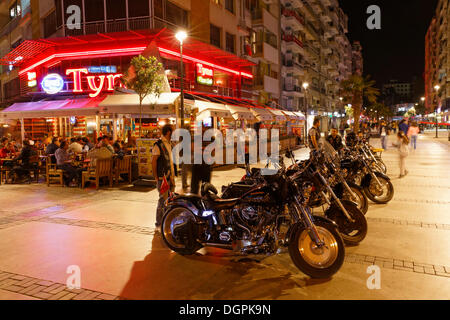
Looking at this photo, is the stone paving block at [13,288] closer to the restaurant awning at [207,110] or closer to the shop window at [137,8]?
the restaurant awning at [207,110]

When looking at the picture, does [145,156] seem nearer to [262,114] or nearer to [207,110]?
[207,110]

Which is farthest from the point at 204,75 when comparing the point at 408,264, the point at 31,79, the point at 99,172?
the point at 408,264

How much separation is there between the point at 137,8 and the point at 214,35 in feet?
22.9

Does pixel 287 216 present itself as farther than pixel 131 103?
No

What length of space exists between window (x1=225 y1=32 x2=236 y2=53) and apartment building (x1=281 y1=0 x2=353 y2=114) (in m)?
12.1

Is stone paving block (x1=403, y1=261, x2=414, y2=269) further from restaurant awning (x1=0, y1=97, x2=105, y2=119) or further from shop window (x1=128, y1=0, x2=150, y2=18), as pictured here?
shop window (x1=128, y1=0, x2=150, y2=18)

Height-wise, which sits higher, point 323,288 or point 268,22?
point 268,22

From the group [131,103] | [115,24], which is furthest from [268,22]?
[131,103]

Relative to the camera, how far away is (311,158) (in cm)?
483

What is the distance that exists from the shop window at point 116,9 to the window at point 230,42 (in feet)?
30.0

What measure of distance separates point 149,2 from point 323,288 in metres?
18.7

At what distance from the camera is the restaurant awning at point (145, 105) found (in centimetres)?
1531
